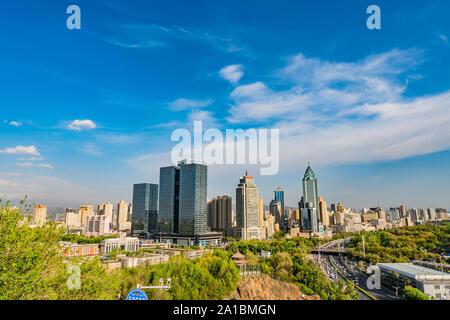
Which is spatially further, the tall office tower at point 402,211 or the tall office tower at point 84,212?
the tall office tower at point 402,211

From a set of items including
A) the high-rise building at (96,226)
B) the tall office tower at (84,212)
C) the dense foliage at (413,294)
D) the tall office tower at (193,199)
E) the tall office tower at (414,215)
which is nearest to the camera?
the dense foliage at (413,294)

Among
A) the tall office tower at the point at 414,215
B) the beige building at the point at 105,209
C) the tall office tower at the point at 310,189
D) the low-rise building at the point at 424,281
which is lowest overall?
the low-rise building at the point at 424,281

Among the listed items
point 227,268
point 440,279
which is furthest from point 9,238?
point 440,279

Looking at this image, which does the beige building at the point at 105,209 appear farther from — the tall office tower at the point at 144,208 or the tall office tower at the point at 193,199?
the tall office tower at the point at 193,199

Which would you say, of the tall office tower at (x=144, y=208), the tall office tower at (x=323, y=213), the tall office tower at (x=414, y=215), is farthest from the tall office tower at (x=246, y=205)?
the tall office tower at (x=414, y=215)
